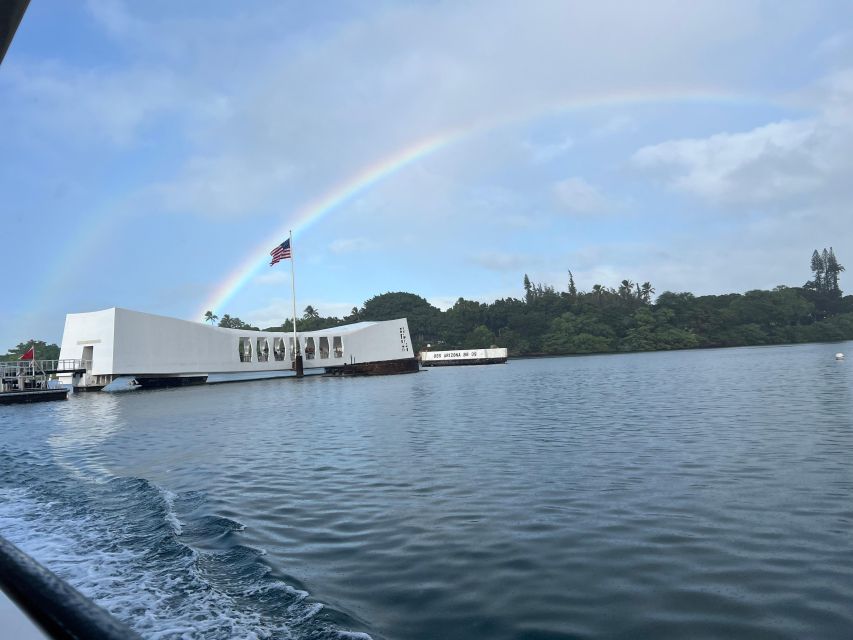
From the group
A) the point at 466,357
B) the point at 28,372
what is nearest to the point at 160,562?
the point at 28,372

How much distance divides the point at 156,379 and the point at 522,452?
50.0 meters

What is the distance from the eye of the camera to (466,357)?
10406 cm

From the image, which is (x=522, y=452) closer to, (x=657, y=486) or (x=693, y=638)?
(x=657, y=486)

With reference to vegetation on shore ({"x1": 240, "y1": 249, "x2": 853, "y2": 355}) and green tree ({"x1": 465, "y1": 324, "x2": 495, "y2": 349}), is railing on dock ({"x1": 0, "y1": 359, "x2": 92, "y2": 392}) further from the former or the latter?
green tree ({"x1": 465, "y1": 324, "x2": 495, "y2": 349})

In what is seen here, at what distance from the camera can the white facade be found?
49.2m

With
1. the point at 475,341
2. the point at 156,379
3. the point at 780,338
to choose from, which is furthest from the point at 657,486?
the point at 780,338

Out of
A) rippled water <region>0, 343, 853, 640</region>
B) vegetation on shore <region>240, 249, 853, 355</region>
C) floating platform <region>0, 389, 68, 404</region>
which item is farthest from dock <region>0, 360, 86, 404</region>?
vegetation on shore <region>240, 249, 853, 355</region>

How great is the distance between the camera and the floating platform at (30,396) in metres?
37.7

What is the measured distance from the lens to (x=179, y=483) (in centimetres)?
1079

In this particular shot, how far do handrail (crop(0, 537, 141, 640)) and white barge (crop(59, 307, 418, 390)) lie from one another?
53236mm

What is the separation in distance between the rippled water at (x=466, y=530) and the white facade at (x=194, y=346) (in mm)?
36709

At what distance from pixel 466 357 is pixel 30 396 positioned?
73858 millimetres

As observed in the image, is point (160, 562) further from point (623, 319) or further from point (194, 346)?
point (623, 319)

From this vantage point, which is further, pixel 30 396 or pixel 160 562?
pixel 30 396
